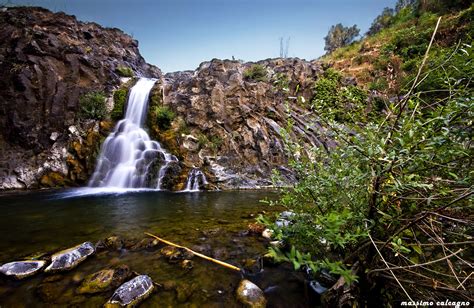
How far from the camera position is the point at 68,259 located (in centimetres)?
328

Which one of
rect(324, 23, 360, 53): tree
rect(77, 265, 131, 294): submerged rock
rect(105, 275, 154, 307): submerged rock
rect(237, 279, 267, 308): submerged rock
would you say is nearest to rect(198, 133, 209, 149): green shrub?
rect(77, 265, 131, 294): submerged rock

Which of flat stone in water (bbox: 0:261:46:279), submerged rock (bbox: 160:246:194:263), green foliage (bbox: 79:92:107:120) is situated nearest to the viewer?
flat stone in water (bbox: 0:261:46:279)

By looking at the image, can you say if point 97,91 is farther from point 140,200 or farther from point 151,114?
point 140,200

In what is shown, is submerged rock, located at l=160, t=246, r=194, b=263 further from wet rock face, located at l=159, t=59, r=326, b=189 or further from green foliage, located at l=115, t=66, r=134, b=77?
green foliage, located at l=115, t=66, r=134, b=77

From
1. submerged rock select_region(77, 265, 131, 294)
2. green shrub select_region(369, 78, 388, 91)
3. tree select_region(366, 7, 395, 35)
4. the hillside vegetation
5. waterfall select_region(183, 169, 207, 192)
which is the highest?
tree select_region(366, 7, 395, 35)

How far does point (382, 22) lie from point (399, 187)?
45.5m

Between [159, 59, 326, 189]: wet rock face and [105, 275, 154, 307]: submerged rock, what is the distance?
920 centimetres

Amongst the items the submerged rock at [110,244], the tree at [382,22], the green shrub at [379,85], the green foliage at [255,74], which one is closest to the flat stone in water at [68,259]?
the submerged rock at [110,244]

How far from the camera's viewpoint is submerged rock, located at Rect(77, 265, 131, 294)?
2.70m

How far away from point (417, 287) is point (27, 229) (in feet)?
23.2

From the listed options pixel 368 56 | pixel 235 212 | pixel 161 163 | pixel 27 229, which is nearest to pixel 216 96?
pixel 161 163

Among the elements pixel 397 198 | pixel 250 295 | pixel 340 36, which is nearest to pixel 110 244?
pixel 250 295

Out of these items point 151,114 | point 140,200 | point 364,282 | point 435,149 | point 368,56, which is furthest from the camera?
point 368,56

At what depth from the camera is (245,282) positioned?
2715mm
